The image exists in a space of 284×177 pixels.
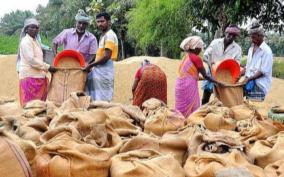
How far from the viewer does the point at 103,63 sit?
18.8 ft

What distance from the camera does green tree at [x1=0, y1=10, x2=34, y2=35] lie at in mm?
60312

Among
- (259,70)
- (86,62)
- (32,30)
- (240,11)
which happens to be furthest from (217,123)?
(240,11)

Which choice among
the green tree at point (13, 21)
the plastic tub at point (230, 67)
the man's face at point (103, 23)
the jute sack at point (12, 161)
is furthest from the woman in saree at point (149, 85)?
the green tree at point (13, 21)

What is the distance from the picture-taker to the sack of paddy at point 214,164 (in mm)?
2447

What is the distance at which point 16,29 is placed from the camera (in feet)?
197

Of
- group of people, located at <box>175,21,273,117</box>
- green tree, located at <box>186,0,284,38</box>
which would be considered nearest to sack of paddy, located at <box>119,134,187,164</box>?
group of people, located at <box>175,21,273,117</box>

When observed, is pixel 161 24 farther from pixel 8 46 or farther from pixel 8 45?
pixel 8 45

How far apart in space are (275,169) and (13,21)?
62683 mm

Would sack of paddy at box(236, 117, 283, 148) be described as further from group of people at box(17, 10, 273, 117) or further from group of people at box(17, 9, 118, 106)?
group of people at box(17, 9, 118, 106)

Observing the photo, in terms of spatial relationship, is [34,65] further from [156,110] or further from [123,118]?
[123,118]

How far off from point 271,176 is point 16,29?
60.0 m

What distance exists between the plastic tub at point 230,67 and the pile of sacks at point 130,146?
193cm

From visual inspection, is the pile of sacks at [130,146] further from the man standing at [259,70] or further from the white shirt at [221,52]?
the white shirt at [221,52]

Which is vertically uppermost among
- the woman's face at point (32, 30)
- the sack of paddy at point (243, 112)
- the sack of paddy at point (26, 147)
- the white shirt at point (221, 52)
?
the woman's face at point (32, 30)
